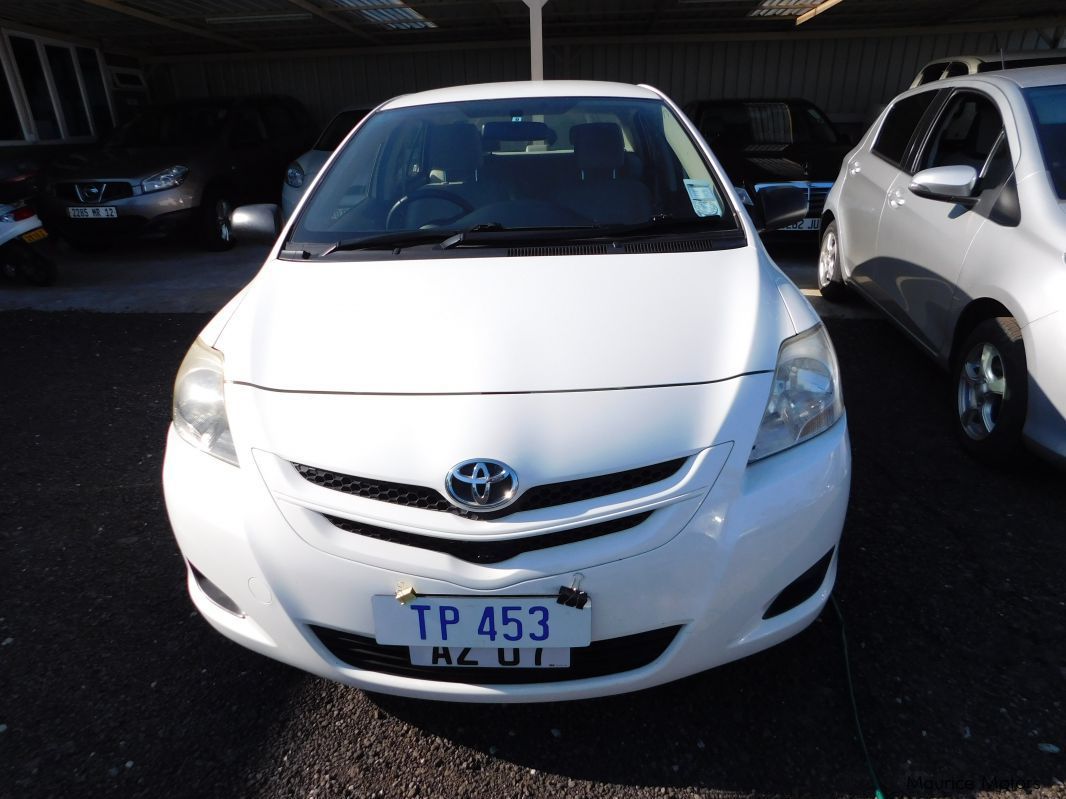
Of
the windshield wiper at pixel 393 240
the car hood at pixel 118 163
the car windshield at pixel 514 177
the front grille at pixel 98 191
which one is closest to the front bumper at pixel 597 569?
the windshield wiper at pixel 393 240

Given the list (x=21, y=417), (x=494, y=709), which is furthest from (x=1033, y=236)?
(x=21, y=417)

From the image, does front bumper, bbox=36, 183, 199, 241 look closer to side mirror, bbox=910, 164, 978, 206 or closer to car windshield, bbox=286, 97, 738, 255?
car windshield, bbox=286, 97, 738, 255

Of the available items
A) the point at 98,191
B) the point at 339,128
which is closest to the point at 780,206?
the point at 339,128

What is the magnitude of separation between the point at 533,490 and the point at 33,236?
640cm

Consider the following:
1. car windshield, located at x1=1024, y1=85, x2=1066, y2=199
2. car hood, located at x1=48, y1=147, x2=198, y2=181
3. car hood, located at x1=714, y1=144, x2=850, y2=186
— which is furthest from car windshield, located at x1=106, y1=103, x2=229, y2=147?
car windshield, located at x1=1024, y1=85, x2=1066, y2=199

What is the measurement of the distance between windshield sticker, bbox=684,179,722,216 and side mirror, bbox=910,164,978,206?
1253 mm

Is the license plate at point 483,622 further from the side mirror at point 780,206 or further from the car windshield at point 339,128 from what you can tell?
the car windshield at point 339,128

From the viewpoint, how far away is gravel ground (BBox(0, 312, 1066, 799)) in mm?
1591

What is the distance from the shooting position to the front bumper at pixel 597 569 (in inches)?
54.5

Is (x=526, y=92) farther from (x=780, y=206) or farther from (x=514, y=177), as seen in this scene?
(x=780, y=206)

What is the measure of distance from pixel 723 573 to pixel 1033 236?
2093 millimetres

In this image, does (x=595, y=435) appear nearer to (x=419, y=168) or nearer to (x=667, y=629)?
(x=667, y=629)

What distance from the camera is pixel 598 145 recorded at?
8.50 ft

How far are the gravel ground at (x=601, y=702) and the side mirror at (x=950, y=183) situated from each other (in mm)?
1224
